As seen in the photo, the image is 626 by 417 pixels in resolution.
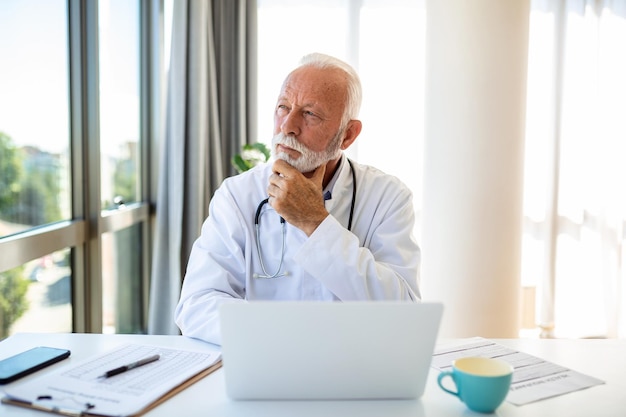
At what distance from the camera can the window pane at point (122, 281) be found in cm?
317

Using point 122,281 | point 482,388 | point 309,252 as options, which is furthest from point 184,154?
point 482,388

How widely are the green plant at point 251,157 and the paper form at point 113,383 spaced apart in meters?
2.29

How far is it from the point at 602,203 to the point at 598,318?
81cm

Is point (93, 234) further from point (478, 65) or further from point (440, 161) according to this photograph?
point (478, 65)

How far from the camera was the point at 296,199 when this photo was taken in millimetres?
1635

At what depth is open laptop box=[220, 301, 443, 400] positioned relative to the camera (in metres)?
0.95

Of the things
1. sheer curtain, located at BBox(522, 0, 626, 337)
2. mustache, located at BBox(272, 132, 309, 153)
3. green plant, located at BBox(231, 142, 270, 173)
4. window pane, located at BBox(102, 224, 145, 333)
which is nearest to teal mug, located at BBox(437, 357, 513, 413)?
mustache, located at BBox(272, 132, 309, 153)

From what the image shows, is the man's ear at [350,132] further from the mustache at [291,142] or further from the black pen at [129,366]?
the black pen at [129,366]

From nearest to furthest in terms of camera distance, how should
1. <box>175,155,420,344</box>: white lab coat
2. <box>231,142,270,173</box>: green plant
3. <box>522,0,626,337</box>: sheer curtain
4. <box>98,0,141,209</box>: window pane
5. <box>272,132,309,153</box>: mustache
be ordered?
<box>175,155,420,344</box>: white lab coat → <box>272,132,309,153</box>: mustache → <box>98,0,141,209</box>: window pane → <box>231,142,270,173</box>: green plant → <box>522,0,626,337</box>: sheer curtain

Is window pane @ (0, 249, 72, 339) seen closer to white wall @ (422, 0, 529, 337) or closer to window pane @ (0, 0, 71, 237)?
window pane @ (0, 0, 71, 237)

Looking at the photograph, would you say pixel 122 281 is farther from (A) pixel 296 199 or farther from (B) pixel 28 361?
(B) pixel 28 361

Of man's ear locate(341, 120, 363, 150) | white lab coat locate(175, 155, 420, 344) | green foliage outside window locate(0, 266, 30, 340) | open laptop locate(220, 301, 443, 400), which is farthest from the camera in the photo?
green foliage outside window locate(0, 266, 30, 340)

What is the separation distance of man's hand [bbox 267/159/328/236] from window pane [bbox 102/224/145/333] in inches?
66.4

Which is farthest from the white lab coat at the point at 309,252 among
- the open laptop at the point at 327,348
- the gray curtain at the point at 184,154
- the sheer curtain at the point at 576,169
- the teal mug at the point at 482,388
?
the sheer curtain at the point at 576,169
